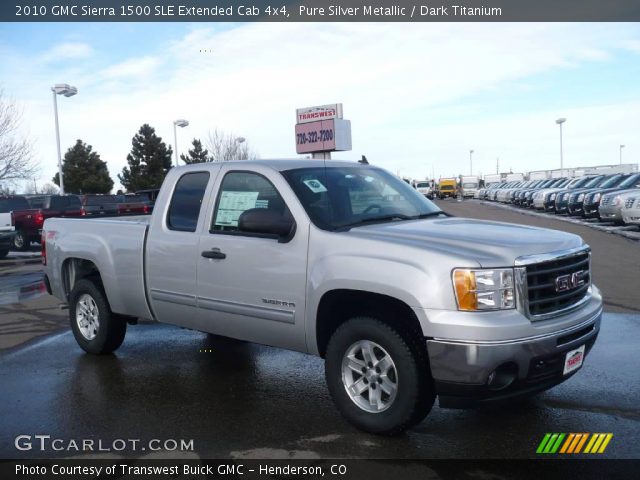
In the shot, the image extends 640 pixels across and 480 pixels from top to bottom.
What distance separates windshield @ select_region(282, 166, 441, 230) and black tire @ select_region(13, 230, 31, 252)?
713 inches

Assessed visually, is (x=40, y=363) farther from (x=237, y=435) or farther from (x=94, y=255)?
(x=237, y=435)

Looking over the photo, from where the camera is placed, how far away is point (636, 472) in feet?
12.5

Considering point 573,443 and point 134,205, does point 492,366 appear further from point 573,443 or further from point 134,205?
point 134,205

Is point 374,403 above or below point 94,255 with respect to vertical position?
below

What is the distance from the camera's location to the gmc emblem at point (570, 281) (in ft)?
14.2

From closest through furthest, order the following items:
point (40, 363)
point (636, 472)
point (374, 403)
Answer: point (636, 472) → point (374, 403) → point (40, 363)

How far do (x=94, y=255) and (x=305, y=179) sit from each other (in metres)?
2.73

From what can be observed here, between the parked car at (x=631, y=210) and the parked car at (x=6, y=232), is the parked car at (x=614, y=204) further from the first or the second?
the parked car at (x=6, y=232)

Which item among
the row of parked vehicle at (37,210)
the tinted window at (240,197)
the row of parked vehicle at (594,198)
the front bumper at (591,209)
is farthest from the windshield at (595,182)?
the tinted window at (240,197)

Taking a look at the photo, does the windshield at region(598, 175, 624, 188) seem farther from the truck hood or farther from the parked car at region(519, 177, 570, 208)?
the truck hood

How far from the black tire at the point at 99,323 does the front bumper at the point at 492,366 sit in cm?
392

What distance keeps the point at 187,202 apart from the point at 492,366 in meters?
3.17

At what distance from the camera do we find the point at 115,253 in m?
6.45

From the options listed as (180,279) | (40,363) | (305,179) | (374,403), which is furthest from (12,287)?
(374,403)
